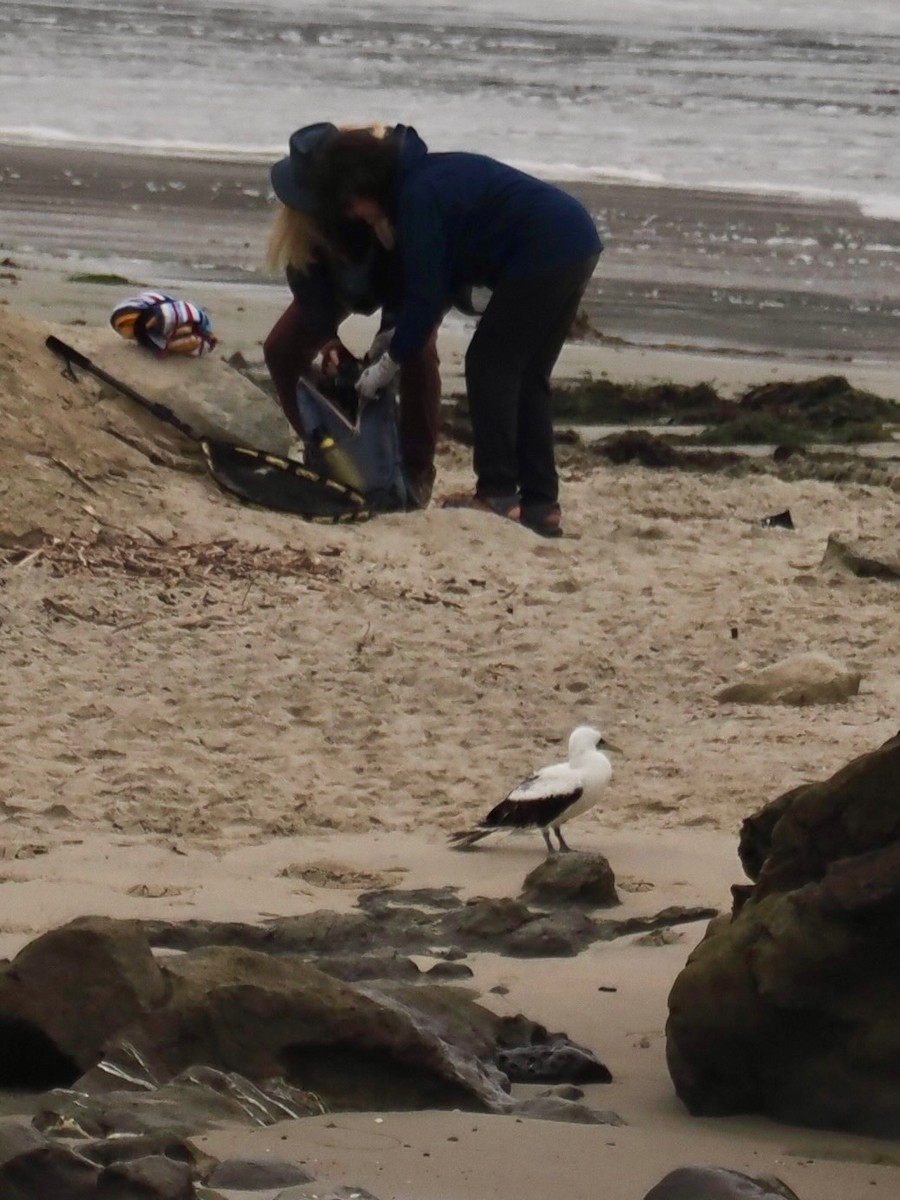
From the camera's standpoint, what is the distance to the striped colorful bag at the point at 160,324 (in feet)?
25.9

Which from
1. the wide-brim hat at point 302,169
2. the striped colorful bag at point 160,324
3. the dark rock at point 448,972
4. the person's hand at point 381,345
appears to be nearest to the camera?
the dark rock at point 448,972

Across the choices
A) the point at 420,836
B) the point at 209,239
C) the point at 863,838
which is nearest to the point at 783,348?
the point at 209,239

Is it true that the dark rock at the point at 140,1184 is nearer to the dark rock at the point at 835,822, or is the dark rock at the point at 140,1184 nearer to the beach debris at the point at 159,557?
the dark rock at the point at 835,822

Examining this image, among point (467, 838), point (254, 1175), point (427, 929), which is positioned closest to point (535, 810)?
point (467, 838)

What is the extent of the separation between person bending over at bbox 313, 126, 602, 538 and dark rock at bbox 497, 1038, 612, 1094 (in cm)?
393

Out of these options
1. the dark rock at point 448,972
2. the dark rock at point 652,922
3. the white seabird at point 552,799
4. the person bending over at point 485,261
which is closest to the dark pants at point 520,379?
the person bending over at point 485,261

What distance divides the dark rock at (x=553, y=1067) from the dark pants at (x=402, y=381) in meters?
4.31

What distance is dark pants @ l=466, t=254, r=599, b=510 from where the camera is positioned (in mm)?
7371

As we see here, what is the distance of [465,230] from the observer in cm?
722

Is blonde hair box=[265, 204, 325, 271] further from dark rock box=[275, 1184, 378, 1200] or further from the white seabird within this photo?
dark rock box=[275, 1184, 378, 1200]

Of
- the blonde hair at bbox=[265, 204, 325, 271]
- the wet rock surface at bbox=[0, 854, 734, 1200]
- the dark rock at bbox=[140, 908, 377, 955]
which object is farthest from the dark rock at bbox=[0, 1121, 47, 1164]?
the blonde hair at bbox=[265, 204, 325, 271]

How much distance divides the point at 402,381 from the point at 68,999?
4528 millimetres

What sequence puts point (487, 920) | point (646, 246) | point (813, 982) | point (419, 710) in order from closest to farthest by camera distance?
point (813, 982)
point (487, 920)
point (419, 710)
point (646, 246)

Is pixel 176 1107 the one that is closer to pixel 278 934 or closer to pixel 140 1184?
pixel 140 1184
